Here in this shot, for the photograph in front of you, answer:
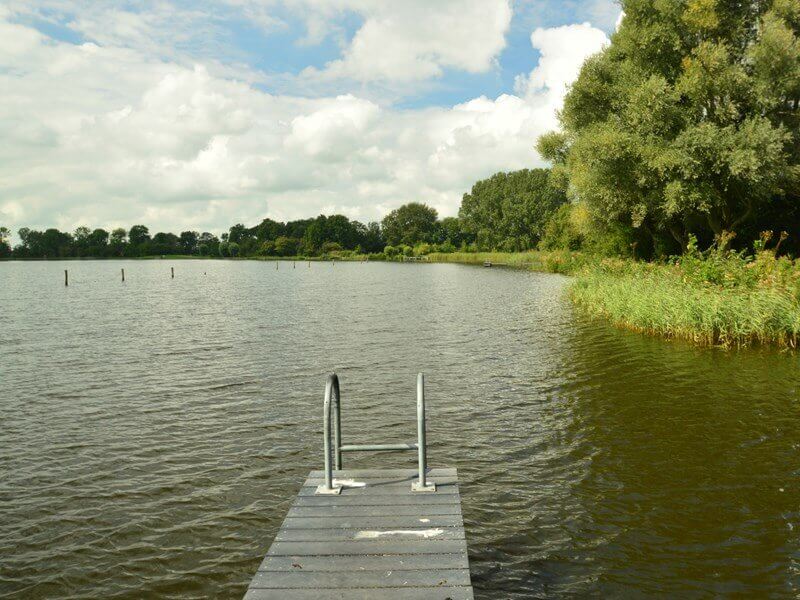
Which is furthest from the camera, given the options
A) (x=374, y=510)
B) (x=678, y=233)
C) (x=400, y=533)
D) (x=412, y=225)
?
(x=412, y=225)

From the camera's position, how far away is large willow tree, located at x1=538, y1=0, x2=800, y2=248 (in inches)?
1125

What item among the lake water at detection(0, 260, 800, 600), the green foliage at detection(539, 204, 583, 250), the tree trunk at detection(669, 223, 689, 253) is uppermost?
the green foliage at detection(539, 204, 583, 250)

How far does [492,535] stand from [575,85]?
33.8m

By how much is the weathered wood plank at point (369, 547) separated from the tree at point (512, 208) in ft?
402

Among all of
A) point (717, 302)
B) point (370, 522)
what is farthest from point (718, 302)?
point (370, 522)

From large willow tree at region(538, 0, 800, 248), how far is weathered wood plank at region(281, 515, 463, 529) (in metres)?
28.0

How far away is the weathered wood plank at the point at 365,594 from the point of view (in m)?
4.45

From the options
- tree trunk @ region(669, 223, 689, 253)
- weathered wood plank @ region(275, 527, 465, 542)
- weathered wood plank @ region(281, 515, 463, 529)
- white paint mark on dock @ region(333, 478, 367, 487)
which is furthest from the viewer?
tree trunk @ region(669, 223, 689, 253)

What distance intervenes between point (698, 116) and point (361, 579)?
33463 millimetres

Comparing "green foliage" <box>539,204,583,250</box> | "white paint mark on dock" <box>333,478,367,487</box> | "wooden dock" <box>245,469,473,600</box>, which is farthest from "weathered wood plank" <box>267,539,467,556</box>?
"green foliage" <box>539,204,583,250</box>

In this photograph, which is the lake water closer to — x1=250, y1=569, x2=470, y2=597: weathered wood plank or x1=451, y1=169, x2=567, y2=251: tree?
x1=250, y1=569, x2=470, y2=597: weathered wood plank

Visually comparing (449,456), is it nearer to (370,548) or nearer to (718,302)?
(370,548)

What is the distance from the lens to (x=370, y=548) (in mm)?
5176

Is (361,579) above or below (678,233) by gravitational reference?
below
